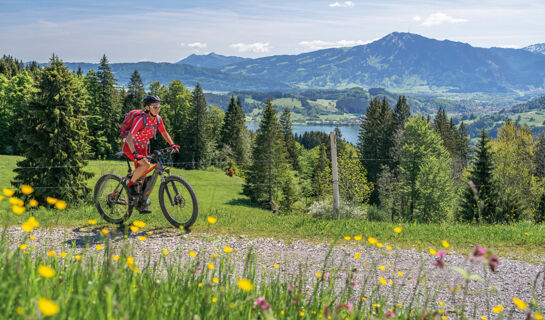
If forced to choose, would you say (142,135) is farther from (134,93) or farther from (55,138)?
(134,93)

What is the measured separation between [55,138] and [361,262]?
24.7 m

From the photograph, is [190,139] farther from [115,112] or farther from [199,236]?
[199,236]

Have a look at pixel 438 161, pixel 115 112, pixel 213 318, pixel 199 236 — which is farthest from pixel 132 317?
pixel 115 112

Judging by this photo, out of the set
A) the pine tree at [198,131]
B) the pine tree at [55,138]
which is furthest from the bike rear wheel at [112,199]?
the pine tree at [198,131]

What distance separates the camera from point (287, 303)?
2.98 meters

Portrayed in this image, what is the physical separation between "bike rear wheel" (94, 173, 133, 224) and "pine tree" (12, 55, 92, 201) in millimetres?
17972

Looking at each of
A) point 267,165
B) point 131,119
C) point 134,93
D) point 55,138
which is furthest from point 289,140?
point 131,119

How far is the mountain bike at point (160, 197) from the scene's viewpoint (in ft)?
28.4

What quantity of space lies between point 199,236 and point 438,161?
44.7m

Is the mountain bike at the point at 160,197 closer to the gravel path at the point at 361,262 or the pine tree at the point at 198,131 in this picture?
the gravel path at the point at 361,262

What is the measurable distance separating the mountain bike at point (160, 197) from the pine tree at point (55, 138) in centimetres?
1814

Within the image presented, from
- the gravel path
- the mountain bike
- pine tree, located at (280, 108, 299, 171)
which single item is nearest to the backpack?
the mountain bike

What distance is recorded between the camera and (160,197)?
8.77 metres

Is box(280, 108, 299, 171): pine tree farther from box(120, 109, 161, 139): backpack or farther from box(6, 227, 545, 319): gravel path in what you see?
box(6, 227, 545, 319): gravel path
